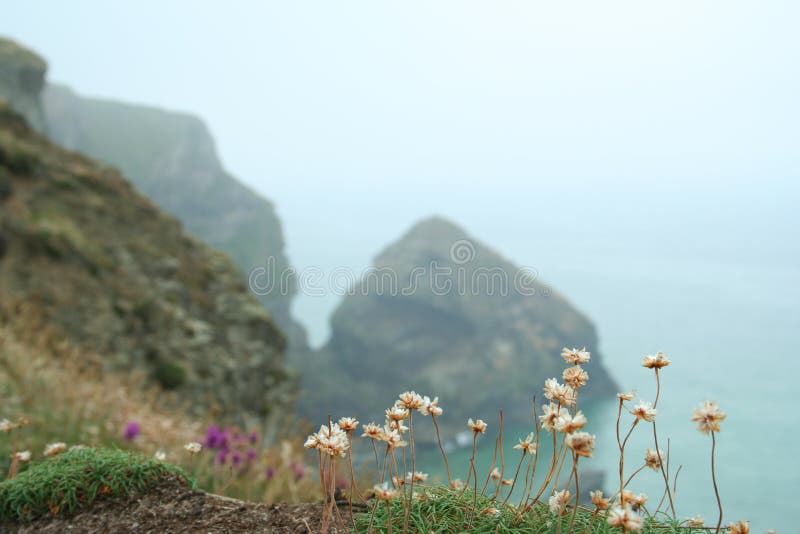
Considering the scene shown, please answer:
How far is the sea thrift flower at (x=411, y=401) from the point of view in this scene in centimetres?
203

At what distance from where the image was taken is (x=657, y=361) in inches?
78.2

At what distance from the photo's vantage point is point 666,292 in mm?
186375

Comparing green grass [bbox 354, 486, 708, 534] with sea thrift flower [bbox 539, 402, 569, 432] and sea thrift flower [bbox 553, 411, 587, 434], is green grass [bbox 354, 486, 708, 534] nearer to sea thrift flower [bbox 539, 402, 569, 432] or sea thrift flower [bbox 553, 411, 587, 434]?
sea thrift flower [bbox 539, 402, 569, 432]

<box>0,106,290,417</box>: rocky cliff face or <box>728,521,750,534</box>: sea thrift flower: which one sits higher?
<box>728,521,750,534</box>: sea thrift flower

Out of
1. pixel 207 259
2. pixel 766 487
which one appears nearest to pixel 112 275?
pixel 207 259

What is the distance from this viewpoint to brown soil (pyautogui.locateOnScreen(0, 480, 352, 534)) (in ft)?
8.02

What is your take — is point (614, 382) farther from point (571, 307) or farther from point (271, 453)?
point (271, 453)

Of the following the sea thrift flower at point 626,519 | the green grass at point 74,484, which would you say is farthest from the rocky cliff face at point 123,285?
the sea thrift flower at point 626,519

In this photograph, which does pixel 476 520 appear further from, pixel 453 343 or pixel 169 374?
pixel 453 343

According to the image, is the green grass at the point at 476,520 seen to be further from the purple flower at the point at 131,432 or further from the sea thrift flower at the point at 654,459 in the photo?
the purple flower at the point at 131,432

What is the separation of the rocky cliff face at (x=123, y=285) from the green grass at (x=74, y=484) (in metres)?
6.81

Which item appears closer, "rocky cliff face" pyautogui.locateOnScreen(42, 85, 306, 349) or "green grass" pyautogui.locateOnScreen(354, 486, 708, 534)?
"green grass" pyautogui.locateOnScreen(354, 486, 708, 534)

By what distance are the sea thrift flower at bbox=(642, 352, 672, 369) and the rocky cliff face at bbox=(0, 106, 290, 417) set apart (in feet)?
30.4

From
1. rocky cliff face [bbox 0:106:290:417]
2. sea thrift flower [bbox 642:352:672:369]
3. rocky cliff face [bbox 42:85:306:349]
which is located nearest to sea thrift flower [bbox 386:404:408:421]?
sea thrift flower [bbox 642:352:672:369]
